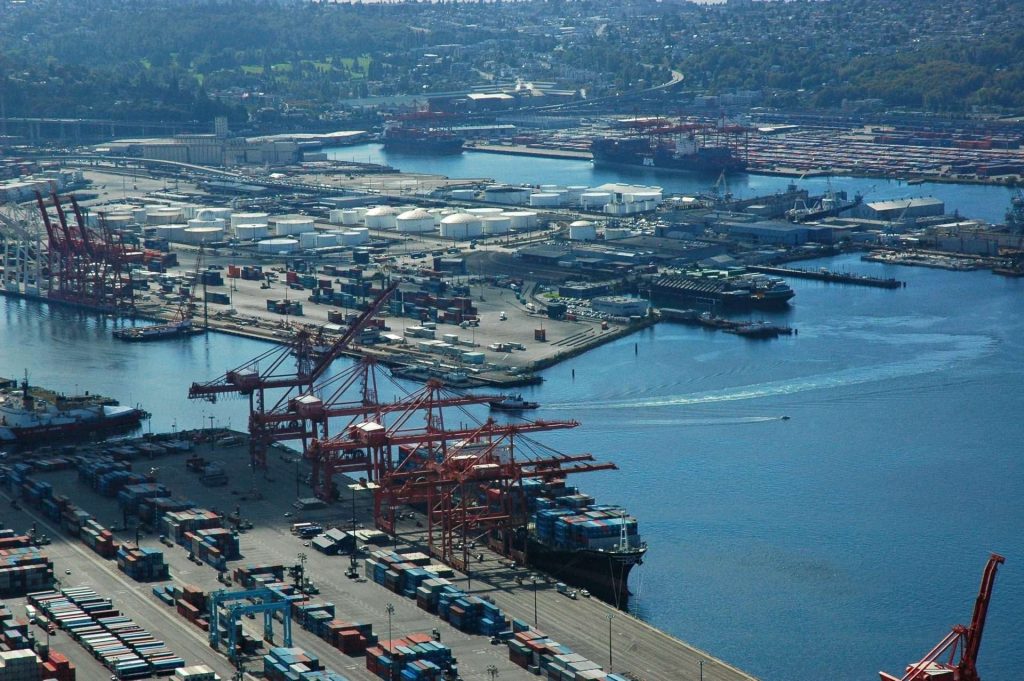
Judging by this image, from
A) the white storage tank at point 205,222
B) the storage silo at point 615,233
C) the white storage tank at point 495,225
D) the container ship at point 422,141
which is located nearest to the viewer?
the storage silo at point 615,233

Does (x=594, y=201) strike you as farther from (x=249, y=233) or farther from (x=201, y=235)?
(x=201, y=235)

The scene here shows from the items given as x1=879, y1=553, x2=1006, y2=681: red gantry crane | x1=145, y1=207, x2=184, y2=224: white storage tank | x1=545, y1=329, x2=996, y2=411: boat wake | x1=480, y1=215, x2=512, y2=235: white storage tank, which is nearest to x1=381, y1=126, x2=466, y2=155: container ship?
x1=145, y1=207, x2=184, y2=224: white storage tank

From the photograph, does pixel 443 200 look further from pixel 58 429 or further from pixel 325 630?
pixel 325 630

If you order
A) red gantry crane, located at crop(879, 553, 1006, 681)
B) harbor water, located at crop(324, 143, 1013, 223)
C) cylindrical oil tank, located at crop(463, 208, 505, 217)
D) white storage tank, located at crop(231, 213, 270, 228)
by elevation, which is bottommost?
harbor water, located at crop(324, 143, 1013, 223)

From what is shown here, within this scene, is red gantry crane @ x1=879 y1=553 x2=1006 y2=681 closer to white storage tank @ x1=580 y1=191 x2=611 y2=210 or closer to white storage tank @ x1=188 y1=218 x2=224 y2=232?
white storage tank @ x1=188 y1=218 x2=224 y2=232

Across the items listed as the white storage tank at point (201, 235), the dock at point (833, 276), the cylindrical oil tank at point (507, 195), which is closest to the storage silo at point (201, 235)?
the white storage tank at point (201, 235)

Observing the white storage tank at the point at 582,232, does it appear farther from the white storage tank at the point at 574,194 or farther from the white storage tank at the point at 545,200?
the white storage tank at the point at 574,194
